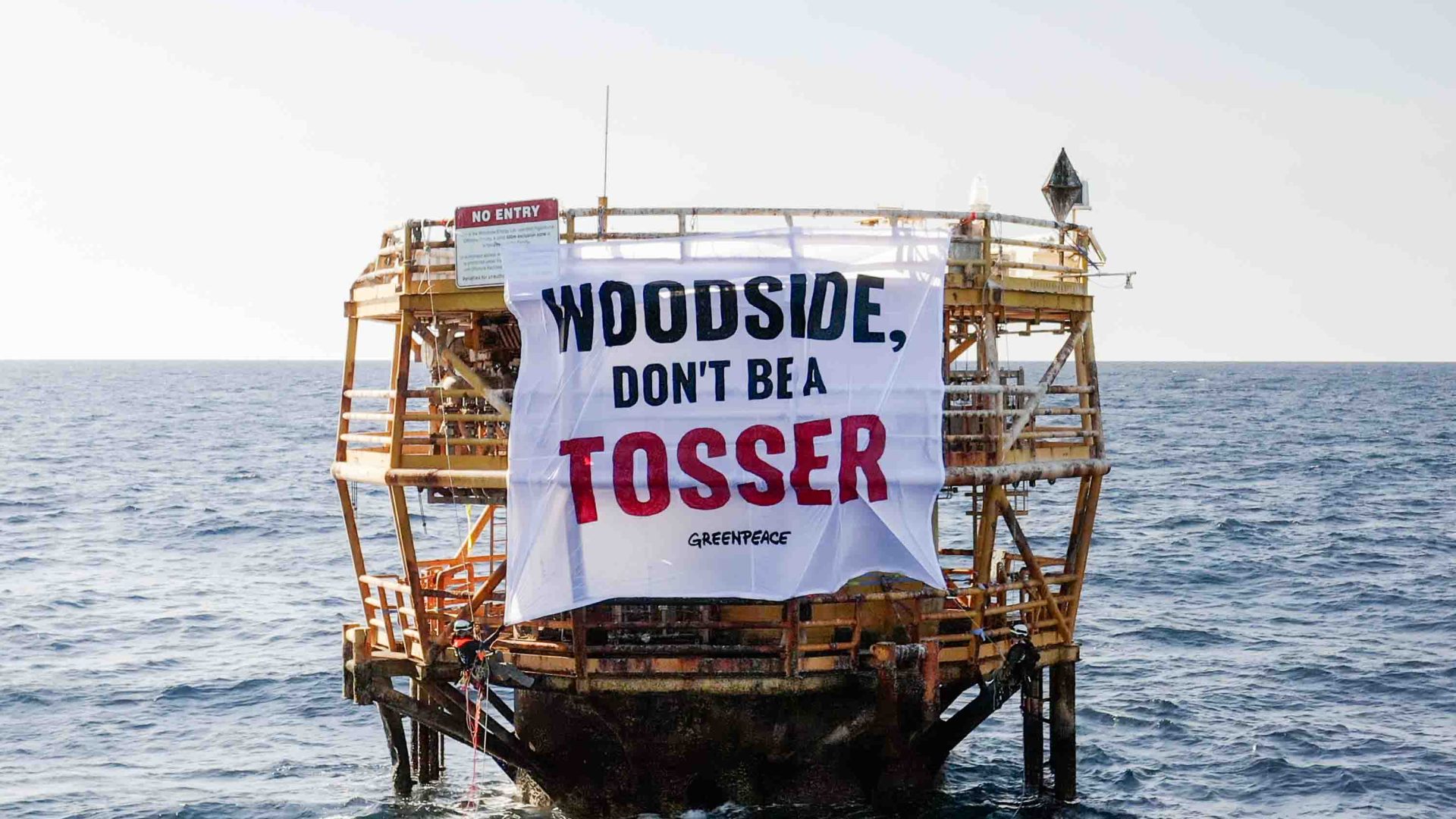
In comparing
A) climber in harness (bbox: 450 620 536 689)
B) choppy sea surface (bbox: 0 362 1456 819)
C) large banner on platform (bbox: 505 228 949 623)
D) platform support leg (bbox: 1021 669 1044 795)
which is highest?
large banner on platform (bbox: 505 228 949 623)

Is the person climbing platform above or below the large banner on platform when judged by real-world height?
below

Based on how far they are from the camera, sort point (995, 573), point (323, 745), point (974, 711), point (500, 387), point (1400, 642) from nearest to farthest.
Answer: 1. point (974, 711)
2. point (500, 387)
3. point (995, 573)
4. point (323, 745)
5. point (1400, 642)

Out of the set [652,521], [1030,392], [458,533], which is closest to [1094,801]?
[1030,392]

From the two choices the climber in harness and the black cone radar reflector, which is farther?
the black cone radar reflector

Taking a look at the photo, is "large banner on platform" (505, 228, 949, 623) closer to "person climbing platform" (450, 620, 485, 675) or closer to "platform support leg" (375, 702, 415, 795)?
"person climbing platform" (450, 620, 485, 675)

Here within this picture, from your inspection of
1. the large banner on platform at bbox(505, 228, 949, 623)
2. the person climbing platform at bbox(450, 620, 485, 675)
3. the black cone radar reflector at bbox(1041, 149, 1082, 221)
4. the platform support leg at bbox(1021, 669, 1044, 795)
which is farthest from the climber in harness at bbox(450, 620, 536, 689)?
the black cone radar reflector at bbox(1041, 149, 1082, 221)

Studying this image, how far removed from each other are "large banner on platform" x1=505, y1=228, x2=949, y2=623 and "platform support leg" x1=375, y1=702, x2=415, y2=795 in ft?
16.5

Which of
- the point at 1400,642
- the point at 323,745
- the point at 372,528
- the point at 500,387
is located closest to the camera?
the point at 500,387

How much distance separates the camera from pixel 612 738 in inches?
816

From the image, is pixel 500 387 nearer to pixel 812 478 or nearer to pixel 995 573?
pixel 812 478

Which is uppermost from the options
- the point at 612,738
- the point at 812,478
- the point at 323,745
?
the point at 812,478

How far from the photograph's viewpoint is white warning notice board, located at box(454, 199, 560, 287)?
19.6 metres

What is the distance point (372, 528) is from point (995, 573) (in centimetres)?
4103

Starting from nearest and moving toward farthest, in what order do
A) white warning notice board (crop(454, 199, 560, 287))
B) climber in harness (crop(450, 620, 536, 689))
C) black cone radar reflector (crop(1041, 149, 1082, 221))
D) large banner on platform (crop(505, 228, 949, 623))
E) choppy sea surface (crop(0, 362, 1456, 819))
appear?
large banner on platform (crop(505, 228, 949, 623)) < white warning notice board (crop(454, 199, 560, 287)) < climber in harness (crop(450, 620, 536, 689)) < black cone radar reflector (crop(1041, 149, 1082, 221)) < choppy sea surface (crop(0, 362, 1456, 819))
